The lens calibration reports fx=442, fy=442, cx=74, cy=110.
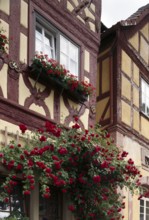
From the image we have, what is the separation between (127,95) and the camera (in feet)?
35.8

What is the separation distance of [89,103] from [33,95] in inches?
71.1

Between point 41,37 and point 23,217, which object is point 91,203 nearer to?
point 23,217

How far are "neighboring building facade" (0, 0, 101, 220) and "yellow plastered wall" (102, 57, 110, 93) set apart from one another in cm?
157

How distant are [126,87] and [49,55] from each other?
332cm

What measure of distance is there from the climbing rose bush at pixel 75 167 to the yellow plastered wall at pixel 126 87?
3.29 m

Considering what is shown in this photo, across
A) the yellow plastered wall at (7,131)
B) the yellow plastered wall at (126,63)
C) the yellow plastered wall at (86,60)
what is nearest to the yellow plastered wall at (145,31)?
the yellow plastered wall at (126,63)

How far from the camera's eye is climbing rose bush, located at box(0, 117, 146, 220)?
6.16 m

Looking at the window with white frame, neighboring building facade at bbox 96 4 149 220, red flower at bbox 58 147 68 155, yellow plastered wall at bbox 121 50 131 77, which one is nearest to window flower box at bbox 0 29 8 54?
red flower at bbox 58 147 68 155

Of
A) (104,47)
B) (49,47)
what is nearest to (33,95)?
(49,47)

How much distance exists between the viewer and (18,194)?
7012 millimetres

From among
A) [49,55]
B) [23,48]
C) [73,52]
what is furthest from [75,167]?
[73,52]

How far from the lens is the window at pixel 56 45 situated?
26.1 feet

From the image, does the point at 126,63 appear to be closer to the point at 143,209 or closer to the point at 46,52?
the point at 46,52

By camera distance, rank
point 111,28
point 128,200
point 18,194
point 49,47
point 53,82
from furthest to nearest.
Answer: point 111,28, point 128,200, point 49,47, point 53,82, point 18,194
